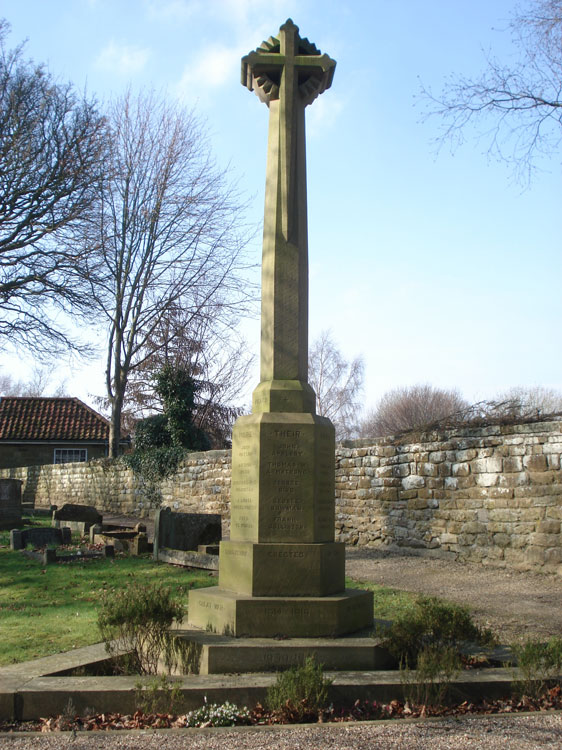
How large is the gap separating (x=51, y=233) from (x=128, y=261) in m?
7.96

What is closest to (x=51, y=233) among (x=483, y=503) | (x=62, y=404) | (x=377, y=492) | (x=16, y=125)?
(x=16, y=125)

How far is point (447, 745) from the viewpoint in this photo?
11.1 ft

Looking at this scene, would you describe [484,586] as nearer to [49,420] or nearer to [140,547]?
A: [140,547]

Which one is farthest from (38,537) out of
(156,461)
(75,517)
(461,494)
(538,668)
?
(538,668)

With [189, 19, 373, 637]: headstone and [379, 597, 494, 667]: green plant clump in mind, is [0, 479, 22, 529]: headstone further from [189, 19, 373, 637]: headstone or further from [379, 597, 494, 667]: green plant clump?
[379, 597, 494, 667]: green plant clump

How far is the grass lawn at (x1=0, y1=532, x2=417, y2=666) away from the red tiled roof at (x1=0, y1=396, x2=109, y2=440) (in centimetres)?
2191

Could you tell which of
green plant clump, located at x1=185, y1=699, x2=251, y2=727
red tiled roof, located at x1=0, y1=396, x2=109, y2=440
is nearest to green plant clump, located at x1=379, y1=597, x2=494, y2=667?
green plant clump, located at x1=185, y1=699, x2=251, y2=727

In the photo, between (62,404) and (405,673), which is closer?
(405,673)

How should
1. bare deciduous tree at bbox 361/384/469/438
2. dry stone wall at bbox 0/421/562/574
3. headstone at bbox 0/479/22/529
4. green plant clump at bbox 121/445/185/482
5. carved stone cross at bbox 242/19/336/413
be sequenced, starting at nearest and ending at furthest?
carved stone cross at bbox 242/19/336/413, dry stone wall at bbox 0/421/562/574, headstone at bbox 0/479/22/529, green plant clump at bbox 121/445/185/482, bare deciduous tree at bbox 361/384/469/438

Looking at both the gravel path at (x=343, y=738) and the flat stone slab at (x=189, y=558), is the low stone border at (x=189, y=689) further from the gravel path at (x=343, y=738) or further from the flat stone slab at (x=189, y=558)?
the flat stone slab at (x=189, y=558)

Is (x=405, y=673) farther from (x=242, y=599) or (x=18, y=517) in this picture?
(x=18, y=517)

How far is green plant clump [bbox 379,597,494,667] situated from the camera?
15.3ft

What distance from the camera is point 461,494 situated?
10.6m

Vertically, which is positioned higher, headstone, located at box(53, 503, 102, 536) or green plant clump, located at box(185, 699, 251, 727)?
headstone, located at box(53, 503, 102, 536)
